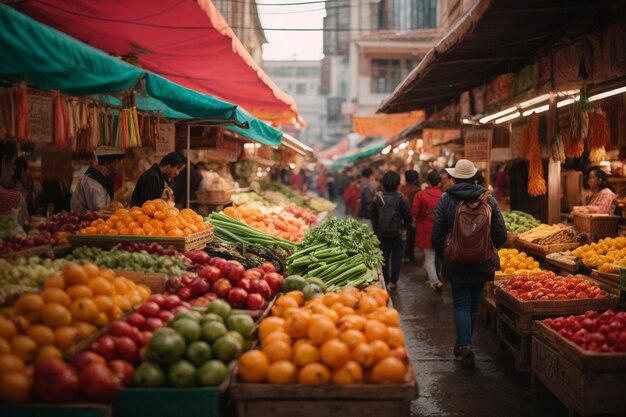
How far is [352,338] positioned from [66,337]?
1662 mm

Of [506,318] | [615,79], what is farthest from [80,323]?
[615,79]

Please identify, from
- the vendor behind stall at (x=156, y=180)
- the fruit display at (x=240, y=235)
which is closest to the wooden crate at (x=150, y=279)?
the fruit display at (x=240, y=235)

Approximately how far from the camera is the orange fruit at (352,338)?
130 inches

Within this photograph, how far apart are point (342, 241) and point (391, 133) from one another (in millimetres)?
16072

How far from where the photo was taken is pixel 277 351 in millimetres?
3258

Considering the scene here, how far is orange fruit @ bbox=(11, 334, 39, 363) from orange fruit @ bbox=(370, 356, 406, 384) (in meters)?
1.92

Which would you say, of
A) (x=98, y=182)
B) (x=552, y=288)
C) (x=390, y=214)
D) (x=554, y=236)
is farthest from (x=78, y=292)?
(x=554, y=236)

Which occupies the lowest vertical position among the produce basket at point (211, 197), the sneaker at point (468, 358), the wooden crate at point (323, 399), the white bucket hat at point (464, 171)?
the sneaker at point (468, 358)

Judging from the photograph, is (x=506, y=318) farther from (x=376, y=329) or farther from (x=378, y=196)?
(x=378, y=196)

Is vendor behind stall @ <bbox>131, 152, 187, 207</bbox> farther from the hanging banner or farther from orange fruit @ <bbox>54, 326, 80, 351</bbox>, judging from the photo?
the hanging banner

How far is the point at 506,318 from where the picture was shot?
19.8 ft

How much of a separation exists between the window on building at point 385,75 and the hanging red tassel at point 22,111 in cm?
3394

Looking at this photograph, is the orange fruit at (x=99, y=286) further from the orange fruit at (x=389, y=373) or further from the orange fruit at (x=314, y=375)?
the orange fruit at (x=389, y=373)

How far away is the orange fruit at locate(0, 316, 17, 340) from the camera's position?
310 cm
